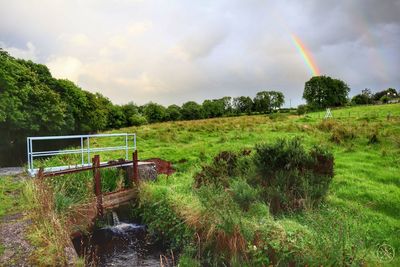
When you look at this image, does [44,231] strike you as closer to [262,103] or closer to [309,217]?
[309,217]

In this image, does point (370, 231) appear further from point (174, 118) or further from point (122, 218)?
point (174, 118)

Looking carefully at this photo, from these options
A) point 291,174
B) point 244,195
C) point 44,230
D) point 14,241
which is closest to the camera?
point 14,241

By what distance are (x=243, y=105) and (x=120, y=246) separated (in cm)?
9498

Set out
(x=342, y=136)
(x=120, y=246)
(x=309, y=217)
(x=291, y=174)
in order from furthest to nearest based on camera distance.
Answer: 1. (x=342, y=136)
2. (x=120, y=246)
3. (x=291, y=174)
4. (x=309, y=217)

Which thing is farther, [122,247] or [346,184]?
[346,184]

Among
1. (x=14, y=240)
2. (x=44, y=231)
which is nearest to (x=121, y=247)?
(x=44, y=231)

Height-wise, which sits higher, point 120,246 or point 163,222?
point 163,222

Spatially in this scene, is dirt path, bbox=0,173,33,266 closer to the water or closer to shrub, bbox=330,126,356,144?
the water

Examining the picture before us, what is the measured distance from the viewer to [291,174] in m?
10.9

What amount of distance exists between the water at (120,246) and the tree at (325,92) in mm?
78616

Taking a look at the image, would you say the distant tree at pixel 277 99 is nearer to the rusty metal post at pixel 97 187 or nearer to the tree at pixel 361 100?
the tree at pixel 361 100

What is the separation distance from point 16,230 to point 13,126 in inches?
908

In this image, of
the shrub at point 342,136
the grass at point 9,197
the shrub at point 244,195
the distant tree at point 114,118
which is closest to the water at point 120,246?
the grass at point 9,197

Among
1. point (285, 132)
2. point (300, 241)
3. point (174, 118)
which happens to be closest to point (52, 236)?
point (300, 241)
